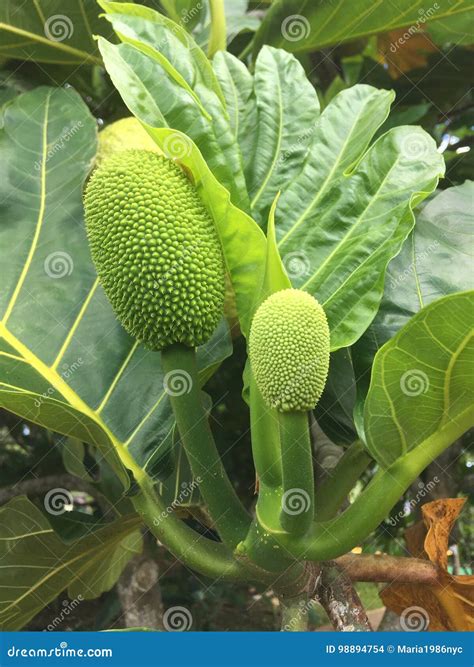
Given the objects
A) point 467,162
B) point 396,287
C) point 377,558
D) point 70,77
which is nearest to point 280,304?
point 396,287

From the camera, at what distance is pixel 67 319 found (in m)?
0.93

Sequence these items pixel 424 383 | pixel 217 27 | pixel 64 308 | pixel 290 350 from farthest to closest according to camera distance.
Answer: pixel 217 27, pixel 64 308, pixel 424 383, pixel 290 350

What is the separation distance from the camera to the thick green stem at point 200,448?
29.0 inches

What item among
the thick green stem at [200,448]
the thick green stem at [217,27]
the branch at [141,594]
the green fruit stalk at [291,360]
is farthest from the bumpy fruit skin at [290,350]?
the branch at [141,594]

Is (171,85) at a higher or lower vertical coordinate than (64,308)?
higher

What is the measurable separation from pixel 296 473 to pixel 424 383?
0.14 metres

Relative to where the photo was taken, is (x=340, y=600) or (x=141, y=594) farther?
(x=141, y=594)

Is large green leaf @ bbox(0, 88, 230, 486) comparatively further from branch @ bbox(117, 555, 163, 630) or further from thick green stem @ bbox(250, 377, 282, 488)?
branch @ bbox(117, 555, 163, 630)

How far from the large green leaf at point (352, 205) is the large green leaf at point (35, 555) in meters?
0.36

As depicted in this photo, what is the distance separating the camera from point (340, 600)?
2.77 feet

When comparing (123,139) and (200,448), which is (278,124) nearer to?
(123,139)

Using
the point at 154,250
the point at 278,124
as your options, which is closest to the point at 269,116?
the point at 278,124

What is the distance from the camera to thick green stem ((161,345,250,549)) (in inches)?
29.0

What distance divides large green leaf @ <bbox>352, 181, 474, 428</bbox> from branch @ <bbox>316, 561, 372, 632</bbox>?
7.3 inches
